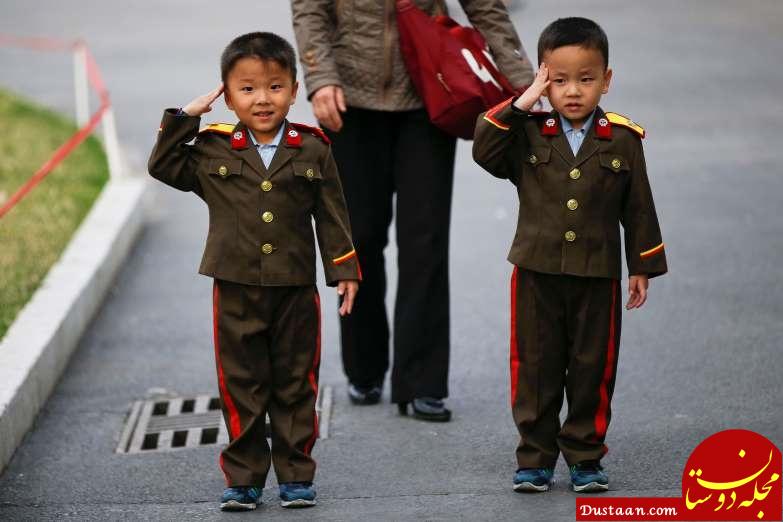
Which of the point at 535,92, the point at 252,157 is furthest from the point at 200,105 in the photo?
the point at 535,92

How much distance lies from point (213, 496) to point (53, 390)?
5.62ft

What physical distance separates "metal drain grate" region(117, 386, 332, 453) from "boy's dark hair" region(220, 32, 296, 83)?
5.48 ft

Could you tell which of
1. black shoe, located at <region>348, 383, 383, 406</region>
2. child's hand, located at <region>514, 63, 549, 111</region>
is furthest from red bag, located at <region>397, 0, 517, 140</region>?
black shoe, located at <region>348, 383, 383, 406</region>

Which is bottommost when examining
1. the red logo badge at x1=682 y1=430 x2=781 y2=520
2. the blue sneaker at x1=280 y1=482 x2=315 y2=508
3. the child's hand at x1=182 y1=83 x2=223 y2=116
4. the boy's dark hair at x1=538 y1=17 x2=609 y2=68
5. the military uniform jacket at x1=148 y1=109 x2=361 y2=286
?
the blue sneaker at x1=280 y1=482 x2=315 y2=508

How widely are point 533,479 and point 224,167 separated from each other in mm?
1446

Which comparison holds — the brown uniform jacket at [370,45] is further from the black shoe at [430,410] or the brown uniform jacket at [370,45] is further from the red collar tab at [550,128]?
the black shoe at [430,410]

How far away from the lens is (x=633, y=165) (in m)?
4.83

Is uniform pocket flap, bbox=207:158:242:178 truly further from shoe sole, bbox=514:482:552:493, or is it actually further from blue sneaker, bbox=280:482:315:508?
shoe sole, bbox=514:482:552:493

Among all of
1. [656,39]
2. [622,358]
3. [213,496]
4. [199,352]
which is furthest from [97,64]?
[213,496]

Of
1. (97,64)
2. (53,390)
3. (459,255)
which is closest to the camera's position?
(53,390)

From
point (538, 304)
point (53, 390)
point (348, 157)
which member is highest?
point (348, 157)

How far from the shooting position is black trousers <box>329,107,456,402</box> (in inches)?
230

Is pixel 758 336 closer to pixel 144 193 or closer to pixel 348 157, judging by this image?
pixel 348 157

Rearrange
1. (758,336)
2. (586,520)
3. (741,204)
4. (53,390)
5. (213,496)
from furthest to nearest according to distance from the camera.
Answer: (741,204), (758,336), (53,390), (213,496), (586,520)
